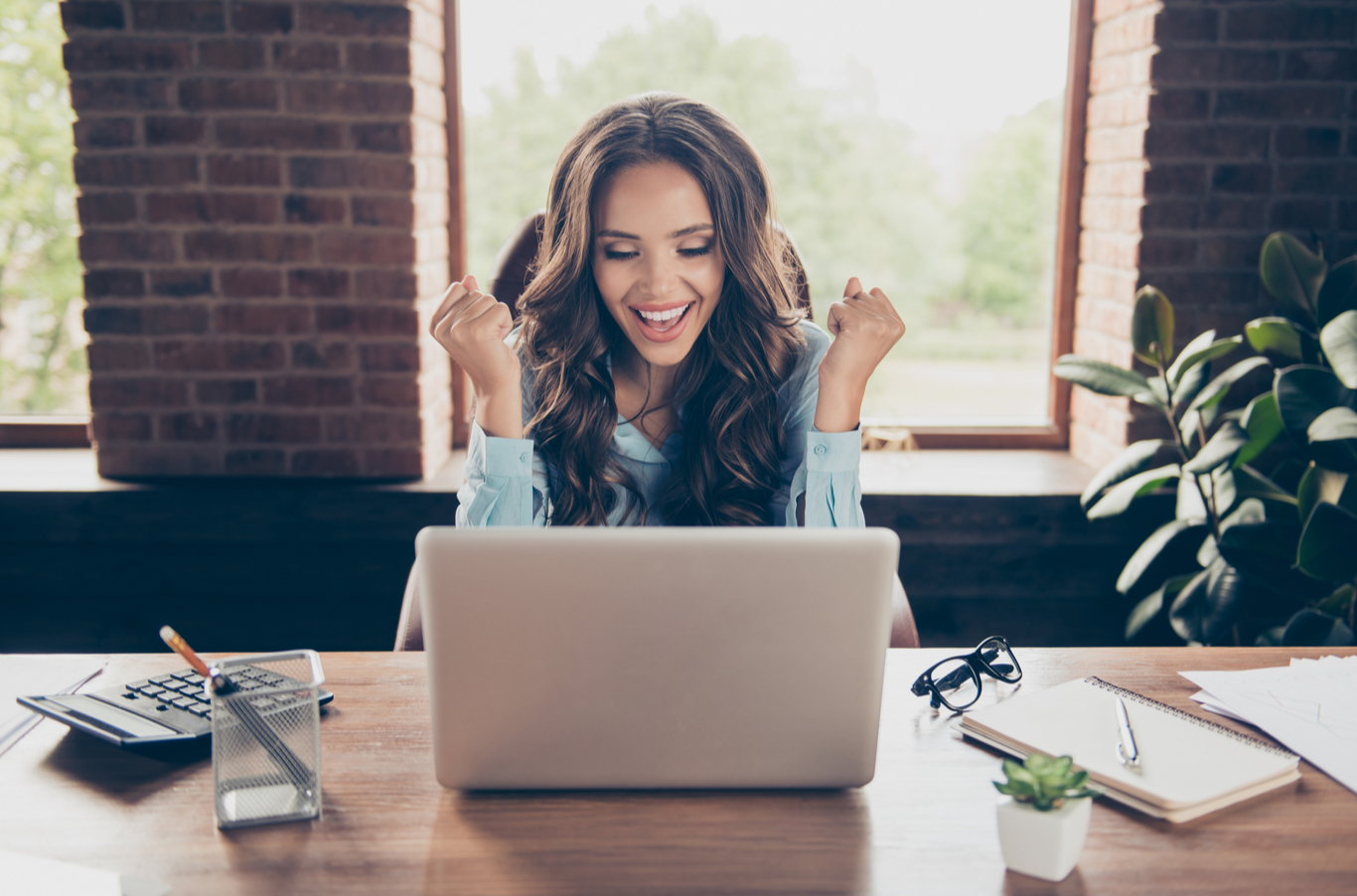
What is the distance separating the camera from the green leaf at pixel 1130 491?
77.3 inches

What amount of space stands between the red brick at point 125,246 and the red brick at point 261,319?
166mm

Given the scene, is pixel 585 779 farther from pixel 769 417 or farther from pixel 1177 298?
pixel 1177 298

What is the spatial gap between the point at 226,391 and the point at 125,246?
1.18 ft

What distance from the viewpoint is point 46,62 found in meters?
2.37

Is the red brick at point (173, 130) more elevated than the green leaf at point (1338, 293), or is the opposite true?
the red brick at point (173, 130)

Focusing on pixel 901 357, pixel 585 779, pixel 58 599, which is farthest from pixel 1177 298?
pixel 58 599

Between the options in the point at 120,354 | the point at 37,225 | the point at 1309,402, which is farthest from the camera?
the point at 37,225

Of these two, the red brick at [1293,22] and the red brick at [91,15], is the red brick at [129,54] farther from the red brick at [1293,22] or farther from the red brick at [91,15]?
the red brick at [1293,22]

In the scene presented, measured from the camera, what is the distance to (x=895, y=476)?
2.30 metres

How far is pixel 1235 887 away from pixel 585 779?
0.50 metres

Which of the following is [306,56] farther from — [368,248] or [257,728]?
[257,728]

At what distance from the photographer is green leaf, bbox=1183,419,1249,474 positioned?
184 centimetres

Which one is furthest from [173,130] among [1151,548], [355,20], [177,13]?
[1151,548]

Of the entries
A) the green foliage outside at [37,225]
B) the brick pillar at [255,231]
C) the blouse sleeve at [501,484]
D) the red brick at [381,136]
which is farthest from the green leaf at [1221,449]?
the green foliage outside at [37,225]
